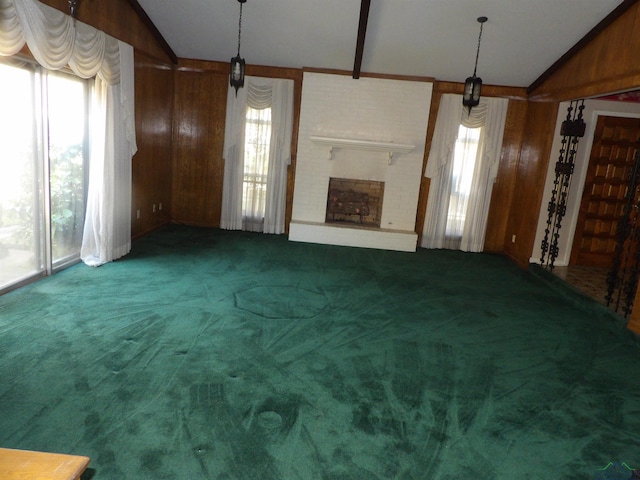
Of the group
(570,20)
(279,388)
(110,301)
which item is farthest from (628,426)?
(570,20)

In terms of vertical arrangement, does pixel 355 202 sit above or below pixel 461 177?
below

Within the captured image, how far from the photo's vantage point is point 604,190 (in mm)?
6418

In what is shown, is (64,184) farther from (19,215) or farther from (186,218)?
(186,218)

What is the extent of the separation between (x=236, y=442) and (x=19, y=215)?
10.5 ft

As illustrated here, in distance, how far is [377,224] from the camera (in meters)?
7.58

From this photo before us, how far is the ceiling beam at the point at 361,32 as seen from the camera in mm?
5243

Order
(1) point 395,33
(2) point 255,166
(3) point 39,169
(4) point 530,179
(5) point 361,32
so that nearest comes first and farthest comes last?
(3) point 39,169 < (5) point 361,32 < (1) point 395,33 < (4) point 530,179 < (2) point 255,166

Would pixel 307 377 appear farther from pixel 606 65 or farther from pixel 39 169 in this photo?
pixel 606 65

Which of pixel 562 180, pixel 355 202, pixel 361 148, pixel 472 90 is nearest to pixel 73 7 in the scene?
pixel 472 90

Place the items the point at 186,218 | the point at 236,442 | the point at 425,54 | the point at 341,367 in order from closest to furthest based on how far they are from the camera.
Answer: the point at 236,442, the point at 341,367, the point at 425,54, the point at 186,218

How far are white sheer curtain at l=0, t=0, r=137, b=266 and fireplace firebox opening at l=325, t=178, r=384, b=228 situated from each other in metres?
3.14

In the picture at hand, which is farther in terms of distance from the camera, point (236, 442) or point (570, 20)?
point (570, 20)

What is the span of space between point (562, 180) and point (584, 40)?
174 cm

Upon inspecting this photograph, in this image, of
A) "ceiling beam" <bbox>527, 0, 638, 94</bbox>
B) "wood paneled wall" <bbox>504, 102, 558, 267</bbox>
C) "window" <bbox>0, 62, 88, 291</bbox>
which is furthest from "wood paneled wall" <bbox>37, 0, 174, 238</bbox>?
"wood paneled wall" <bbox>504, 102, 558, 267</bbox>
